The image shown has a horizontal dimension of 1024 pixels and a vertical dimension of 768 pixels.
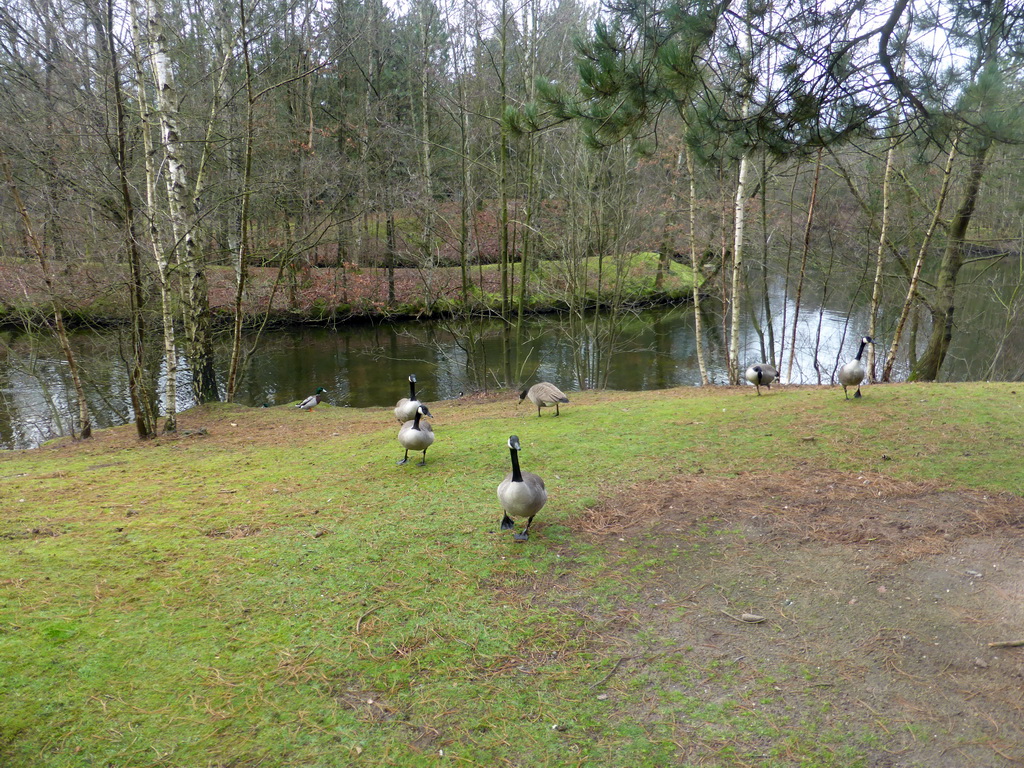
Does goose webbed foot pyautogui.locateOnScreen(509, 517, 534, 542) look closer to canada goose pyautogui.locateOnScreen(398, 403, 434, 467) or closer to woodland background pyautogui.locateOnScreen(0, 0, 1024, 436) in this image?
canada goose pyautogui.locateOnScreen(398, 403, 434, 467)

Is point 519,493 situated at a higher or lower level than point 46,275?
lower

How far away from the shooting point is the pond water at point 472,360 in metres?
15.6

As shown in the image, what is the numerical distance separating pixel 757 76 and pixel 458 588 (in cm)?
523

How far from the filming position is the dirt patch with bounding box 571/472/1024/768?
Answer: 2.93 meters

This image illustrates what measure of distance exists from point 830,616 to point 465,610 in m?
2.38

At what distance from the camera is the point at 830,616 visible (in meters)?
3.78

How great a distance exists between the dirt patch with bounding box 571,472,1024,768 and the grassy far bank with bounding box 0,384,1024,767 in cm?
2

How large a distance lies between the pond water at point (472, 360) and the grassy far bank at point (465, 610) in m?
Answer: 8.79

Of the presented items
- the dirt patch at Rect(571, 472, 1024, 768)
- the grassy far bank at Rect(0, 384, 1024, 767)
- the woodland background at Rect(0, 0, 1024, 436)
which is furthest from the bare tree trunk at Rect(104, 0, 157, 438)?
the dirt patch at Rect(571, 472, 1024, 768)

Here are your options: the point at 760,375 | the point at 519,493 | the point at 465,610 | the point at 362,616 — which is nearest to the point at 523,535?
the point at 519,493

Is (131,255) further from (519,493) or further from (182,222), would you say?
(519,493)

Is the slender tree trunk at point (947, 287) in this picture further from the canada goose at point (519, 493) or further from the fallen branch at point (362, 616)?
the fallen branch at point (362, 616)

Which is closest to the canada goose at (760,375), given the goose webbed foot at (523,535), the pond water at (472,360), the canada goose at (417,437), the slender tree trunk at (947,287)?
the pond water at (472,360)

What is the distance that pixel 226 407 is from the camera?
12.4 m
